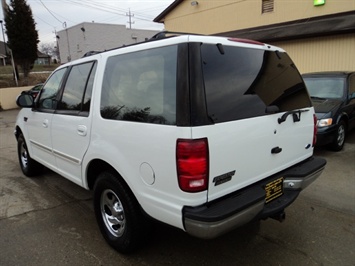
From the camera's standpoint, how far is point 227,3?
15898 millimetres

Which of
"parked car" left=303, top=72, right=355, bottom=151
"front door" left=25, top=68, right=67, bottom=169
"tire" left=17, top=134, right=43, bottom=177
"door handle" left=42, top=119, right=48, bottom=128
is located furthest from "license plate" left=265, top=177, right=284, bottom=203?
"tire" left=17, top=134, right=43, bottom=177

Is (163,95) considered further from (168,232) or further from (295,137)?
(168,232)

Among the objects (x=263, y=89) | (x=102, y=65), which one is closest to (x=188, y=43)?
(x=263, y=89)

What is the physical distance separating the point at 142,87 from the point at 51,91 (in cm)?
209

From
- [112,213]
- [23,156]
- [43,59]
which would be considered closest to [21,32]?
[23,156]

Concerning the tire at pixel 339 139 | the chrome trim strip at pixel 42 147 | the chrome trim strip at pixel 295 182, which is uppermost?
the chrome trim strip at pixel 42 147

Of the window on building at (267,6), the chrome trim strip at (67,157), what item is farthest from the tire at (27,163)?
the window on building at (267,6)

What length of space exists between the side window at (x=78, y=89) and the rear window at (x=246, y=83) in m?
1.42

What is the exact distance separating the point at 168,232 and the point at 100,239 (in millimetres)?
732

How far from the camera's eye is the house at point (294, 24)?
11.0 meters

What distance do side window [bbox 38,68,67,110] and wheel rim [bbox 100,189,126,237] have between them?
150cm

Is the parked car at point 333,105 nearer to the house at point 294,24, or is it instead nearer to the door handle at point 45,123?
the house at point 294,24

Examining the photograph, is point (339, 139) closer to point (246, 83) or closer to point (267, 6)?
point (246, 83)

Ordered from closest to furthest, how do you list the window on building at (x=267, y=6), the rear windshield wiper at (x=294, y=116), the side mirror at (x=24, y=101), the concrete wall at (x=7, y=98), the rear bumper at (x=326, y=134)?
the rear windshield wiper at (x=294, y=116) < the side mirror at (x=24, y=101) < the rear bumper at (x=326, y=134) < the window on building at (x=267, y=6) < the concrete wall at (x=7, y=98)
